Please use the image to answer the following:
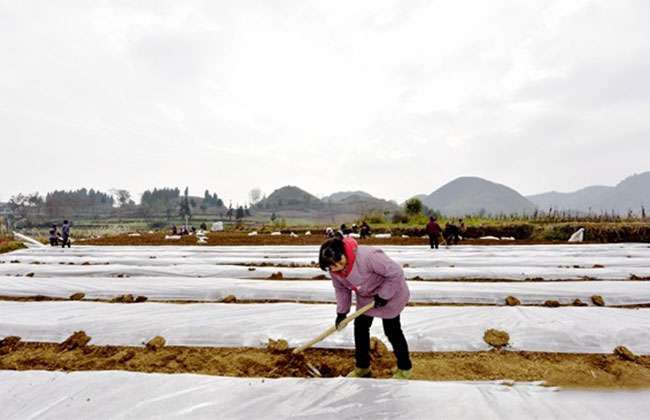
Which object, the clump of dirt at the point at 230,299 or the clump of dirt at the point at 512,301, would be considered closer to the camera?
the clump of dirt at the point at 512,301

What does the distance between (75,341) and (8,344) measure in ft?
2.41

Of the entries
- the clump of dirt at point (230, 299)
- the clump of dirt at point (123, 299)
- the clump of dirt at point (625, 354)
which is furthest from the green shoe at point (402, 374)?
the clump of dirt at point (123, 299)

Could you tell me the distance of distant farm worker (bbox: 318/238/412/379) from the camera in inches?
93.7

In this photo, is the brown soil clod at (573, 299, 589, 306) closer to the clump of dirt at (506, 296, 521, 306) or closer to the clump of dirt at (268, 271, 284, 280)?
the clump of dirt at (506, 296, 521, 306)

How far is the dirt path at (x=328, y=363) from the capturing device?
2721 mm

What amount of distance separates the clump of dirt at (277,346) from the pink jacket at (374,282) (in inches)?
36.2

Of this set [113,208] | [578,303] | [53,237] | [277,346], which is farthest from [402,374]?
[113,208]

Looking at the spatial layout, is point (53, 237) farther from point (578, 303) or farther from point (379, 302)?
point (578, 303)

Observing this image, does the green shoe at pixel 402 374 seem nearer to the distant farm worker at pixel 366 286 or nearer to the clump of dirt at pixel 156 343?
the distant farm worker at pixel 366 286

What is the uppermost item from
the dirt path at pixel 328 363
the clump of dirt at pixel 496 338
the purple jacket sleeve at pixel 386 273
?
the purple jacket sleeve at pixel 386 273

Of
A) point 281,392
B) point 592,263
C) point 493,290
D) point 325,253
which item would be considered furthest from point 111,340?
point 592,263

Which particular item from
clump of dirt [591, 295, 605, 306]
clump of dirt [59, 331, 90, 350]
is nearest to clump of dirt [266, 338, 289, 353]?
clump of dirt [59, 331, 90, 350]

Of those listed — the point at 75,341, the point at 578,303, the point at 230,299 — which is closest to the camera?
the point at 75,341

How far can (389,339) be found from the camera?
2639 mm
